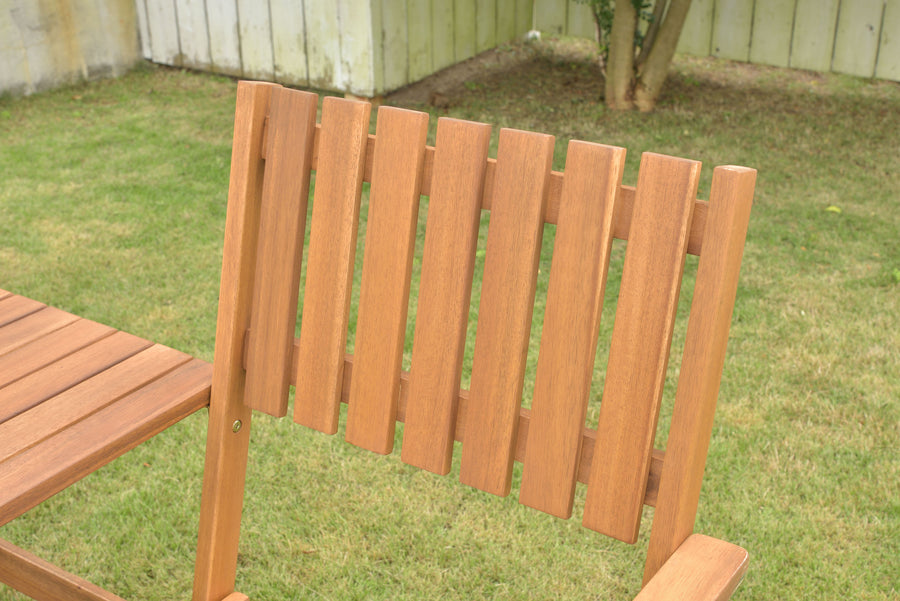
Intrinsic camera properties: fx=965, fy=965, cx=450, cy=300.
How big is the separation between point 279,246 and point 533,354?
1951 mm

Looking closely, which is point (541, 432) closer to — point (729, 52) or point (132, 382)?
point (132, 382)

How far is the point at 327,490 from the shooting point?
8.73ft

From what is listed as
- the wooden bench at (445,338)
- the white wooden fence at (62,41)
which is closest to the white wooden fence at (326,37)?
the white wooden fence at (62,41)

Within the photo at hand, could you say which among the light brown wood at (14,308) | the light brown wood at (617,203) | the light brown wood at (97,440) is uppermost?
the light brown wood at (617,203)

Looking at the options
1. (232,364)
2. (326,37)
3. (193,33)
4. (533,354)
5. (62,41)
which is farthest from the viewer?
(193,33)

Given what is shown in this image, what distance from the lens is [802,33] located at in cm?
640

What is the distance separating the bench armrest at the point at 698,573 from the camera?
117cm

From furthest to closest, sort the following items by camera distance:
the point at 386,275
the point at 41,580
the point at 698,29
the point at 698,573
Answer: the point at 698,29 < the point at 41,580 < the point at 386,275 < the point at 698,573

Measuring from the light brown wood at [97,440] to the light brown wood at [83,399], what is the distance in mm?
13

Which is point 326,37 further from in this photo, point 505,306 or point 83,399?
point 505,306

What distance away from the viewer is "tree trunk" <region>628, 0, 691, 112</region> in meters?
5.67

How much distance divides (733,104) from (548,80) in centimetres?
125

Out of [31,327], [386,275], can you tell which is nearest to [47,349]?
[31,327]

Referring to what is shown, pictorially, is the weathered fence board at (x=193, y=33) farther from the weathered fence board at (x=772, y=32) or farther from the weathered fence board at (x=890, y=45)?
the weathered fence board at (x=890, y=45)
